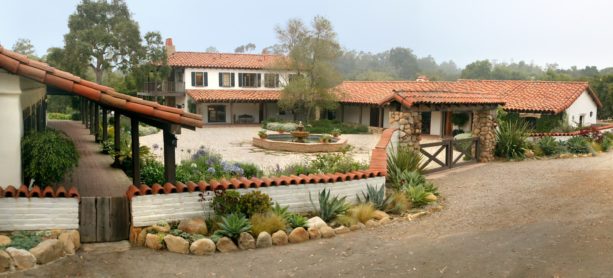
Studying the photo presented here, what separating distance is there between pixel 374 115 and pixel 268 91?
1123 cm

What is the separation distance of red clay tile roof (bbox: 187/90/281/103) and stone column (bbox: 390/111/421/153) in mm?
28095

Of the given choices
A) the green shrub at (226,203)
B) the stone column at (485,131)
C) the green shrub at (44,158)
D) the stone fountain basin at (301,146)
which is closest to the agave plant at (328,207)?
the green shrub at (226,203)

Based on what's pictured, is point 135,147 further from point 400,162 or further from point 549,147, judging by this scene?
point 549,147

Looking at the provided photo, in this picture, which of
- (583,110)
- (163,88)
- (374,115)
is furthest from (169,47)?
(583,110)

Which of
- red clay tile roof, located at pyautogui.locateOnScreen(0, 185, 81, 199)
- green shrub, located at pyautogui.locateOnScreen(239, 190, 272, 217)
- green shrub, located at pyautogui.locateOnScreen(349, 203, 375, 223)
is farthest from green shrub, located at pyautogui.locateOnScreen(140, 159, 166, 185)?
green shrub, located at pyautogui.locateOnScreen(349, 203, 375, 223)

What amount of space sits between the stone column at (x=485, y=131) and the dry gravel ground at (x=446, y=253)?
293 inches

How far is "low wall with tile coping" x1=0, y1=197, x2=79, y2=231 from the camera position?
27.4 feet

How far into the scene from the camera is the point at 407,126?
53.6ft

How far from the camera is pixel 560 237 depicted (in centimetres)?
962

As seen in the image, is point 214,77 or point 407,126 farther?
point 214,77

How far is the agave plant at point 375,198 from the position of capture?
11.7m

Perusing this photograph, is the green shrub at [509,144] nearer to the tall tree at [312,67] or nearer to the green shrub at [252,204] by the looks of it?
the green shrub at [252,204]

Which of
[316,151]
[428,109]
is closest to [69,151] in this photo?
[428,109]

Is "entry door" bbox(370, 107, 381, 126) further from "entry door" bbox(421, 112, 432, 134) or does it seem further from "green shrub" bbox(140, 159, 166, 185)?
"green shrub" bbox(140, 159, 166, 185)
